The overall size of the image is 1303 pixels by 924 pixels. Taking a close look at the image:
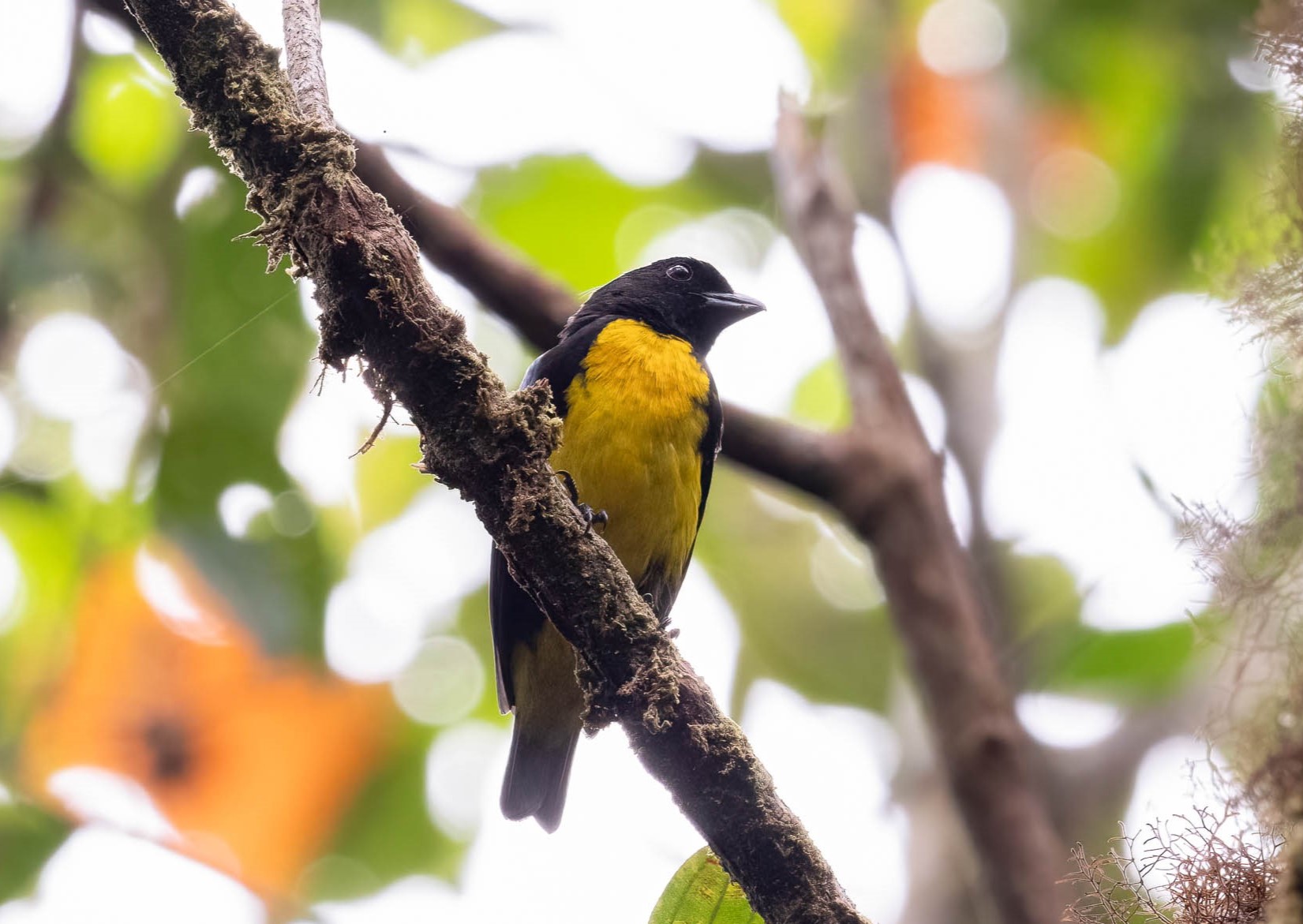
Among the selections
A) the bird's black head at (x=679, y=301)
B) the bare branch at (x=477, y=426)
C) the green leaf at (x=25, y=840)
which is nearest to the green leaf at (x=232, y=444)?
the green leaf at (x=25, y=840)

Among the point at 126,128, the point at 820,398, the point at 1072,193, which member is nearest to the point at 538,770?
the point at 126,128

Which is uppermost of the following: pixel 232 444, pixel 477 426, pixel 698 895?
pixel 232 444

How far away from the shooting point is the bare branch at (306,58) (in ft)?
8.28

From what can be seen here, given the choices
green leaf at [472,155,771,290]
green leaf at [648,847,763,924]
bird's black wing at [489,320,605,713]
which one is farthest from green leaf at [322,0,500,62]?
green leaf at [648,847,763,924]

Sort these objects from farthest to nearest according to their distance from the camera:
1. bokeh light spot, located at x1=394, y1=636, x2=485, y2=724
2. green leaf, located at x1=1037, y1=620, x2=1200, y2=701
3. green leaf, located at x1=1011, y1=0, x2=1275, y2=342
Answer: bokeh light spot, located at x1=394, y1=636, x2=485, y2=724 → green leaf, located at x1=1011, y1=0, x2=1275, y2=342 → green leaf, located at x1=1037, y1=620, x2=1200, y2=701

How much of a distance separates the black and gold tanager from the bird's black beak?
41 centimetres

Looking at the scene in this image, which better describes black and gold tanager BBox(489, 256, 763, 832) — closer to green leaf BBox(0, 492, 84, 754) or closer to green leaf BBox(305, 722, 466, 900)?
green leaf BBox(305, 722, 466, 900)

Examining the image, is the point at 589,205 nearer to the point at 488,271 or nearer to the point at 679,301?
the point at 679,301

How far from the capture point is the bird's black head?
5035mm

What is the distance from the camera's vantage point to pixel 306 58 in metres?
2.64

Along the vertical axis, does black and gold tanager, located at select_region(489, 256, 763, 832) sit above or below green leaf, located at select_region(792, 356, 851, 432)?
below

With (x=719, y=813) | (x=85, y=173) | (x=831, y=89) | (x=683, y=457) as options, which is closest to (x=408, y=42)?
(x=85, y=173)

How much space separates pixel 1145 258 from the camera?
246 inches

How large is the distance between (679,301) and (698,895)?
311 cm
